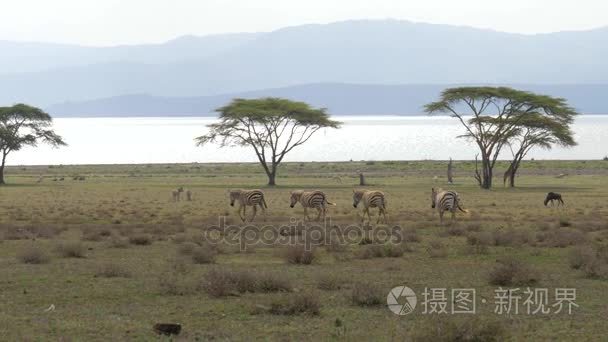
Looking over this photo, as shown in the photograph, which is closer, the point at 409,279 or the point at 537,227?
the point at 409,279

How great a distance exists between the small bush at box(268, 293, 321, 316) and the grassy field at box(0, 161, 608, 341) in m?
0.02

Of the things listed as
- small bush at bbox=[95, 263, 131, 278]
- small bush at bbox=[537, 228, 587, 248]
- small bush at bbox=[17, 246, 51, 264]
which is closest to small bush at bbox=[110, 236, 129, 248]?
small bush at bbox=[17, 246, 51, 264]

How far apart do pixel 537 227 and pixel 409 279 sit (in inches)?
537

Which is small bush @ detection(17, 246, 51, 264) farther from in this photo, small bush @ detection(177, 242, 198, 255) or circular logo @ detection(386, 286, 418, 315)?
circular logo @ detection(386, 286, 418, 315)

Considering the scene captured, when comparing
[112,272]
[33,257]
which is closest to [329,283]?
[112,272]

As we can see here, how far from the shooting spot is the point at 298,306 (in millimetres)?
13961

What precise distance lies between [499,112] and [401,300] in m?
49.8

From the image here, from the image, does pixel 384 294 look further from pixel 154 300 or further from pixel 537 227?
pixel 537 227

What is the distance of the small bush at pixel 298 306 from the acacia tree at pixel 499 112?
4643 centimetres

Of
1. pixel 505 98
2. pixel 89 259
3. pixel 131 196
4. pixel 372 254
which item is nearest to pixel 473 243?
pixel 372 254

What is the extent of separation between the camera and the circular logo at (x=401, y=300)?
14.2 metres

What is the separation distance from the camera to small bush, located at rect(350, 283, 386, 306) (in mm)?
14648

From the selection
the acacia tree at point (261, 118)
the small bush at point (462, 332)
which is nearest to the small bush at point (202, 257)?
the small bush at point (462, 332)

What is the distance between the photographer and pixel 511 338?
12.1 meters
